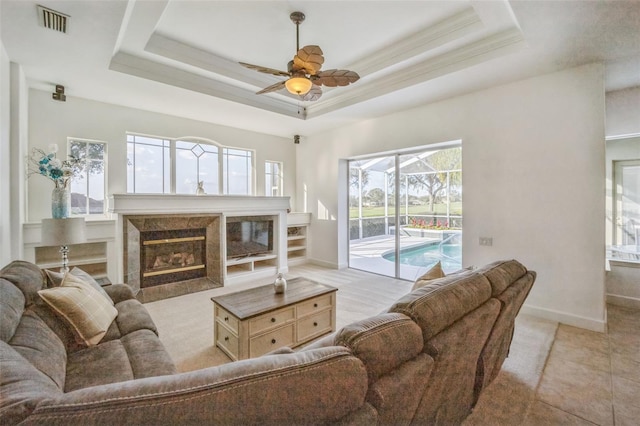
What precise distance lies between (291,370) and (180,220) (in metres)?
4.25

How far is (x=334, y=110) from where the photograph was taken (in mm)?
4480

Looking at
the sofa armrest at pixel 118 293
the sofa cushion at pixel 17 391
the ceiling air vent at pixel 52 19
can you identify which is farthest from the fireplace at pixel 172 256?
the sofa cushion at pixel 17 391

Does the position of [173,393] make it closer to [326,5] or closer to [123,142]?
[326,5]

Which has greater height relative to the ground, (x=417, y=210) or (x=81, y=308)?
(x=417, y=210)

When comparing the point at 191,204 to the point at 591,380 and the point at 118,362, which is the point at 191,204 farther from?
the point at 591,380

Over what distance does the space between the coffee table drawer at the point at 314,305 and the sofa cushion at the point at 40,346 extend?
1.65m

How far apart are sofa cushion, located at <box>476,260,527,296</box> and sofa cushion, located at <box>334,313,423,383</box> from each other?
2.63 feet

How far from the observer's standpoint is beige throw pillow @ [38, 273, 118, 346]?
1723 millimetres

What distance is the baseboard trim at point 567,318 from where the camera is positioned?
2865 millimetres

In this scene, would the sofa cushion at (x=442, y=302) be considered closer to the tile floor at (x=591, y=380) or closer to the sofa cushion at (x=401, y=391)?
the sofa cushion at (x=401, y=391)

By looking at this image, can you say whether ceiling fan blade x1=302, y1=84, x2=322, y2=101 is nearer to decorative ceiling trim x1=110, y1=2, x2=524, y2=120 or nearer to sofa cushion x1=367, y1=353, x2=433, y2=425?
decorative ceiling trim x1=110, y1=2, x2=524, y2=120

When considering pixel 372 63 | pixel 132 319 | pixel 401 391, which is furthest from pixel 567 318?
pixel 132 319

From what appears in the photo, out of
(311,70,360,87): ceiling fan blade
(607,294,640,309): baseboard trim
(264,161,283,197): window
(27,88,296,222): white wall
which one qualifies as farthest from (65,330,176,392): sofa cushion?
(607,294,640,309): baseboard trim

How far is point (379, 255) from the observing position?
5.51 meters
